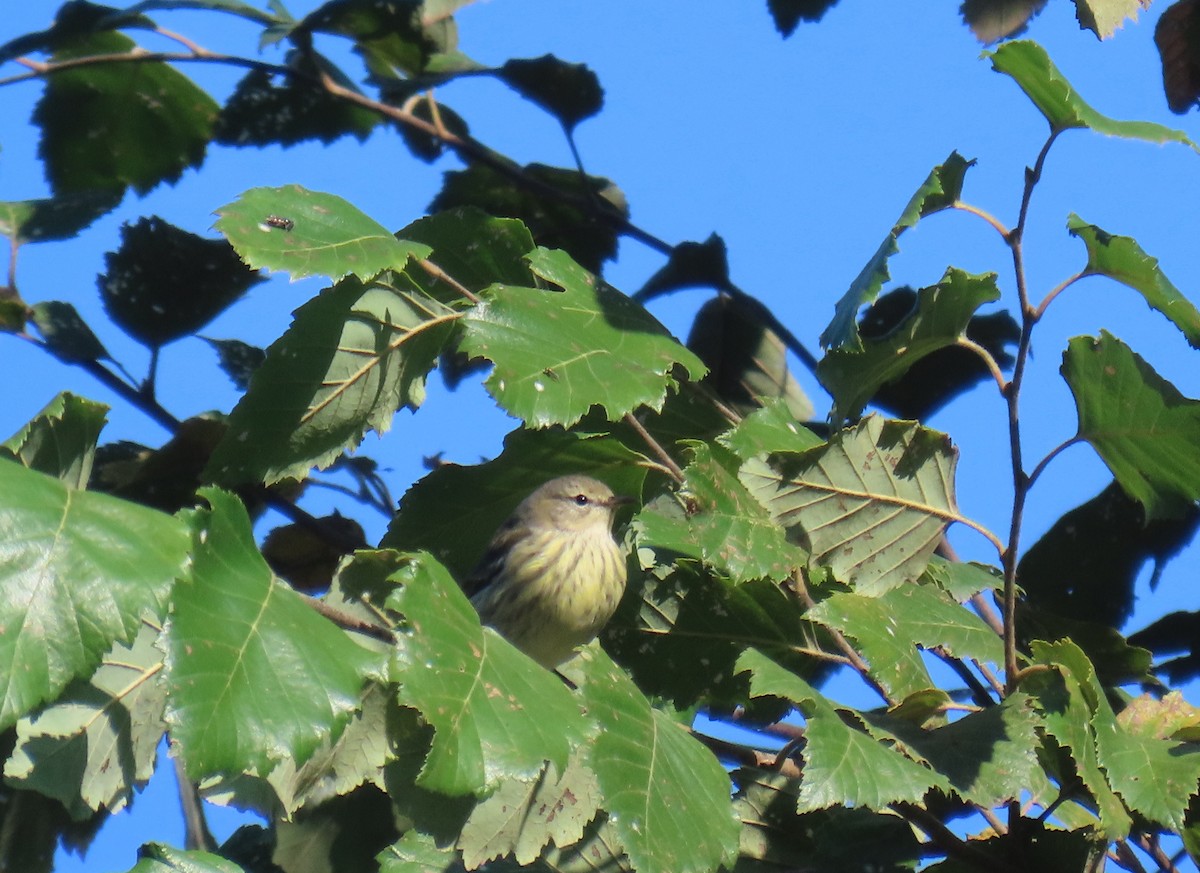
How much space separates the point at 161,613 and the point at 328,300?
1107 millimetres

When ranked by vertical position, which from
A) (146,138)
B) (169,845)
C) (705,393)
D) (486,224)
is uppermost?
(146,138)

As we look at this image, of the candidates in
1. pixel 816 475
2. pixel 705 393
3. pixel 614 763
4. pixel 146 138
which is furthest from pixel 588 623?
pixel 146 138

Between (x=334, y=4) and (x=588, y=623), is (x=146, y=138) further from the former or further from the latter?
(x=588, y=623)

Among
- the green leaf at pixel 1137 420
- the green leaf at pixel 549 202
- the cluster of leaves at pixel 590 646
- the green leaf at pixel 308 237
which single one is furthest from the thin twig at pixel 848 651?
the green leaf at pixel 549 202

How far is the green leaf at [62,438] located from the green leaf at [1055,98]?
1.55 m

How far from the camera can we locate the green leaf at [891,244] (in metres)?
2.25

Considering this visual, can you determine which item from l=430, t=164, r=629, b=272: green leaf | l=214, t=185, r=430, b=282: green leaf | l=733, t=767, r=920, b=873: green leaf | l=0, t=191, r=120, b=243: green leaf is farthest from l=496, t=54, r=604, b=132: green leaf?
l=733, t=767, r=920, b=873: green leaf

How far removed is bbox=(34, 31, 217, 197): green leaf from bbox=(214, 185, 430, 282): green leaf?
188 centimetres

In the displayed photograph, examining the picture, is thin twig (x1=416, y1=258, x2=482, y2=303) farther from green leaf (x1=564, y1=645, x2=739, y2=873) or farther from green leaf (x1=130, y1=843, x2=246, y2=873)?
green leaf (x1=130, y1=843, x2=246, y2=873)

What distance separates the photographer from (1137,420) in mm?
2424

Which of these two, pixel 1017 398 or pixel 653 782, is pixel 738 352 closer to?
pixel 1017 398

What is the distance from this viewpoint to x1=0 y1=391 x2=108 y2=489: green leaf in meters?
2.06

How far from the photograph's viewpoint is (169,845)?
6.12ft

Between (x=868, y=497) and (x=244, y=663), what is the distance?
4.25 ft
